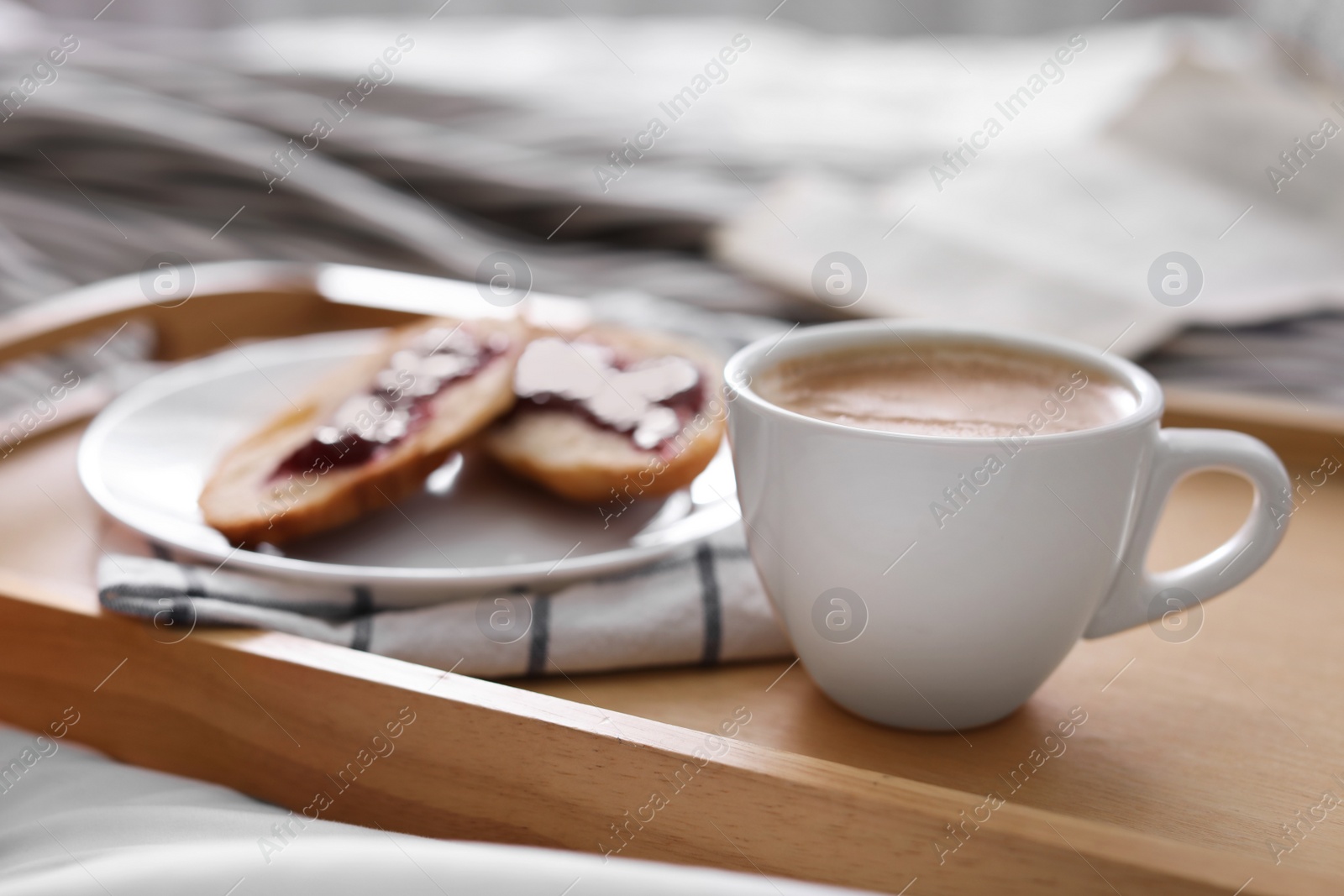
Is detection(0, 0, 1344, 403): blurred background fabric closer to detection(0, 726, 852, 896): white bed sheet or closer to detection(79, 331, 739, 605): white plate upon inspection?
detection(79, 331, 739, 605): white plate

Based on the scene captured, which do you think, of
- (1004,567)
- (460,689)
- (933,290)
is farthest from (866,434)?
(933,290)

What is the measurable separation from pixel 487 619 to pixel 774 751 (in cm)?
16

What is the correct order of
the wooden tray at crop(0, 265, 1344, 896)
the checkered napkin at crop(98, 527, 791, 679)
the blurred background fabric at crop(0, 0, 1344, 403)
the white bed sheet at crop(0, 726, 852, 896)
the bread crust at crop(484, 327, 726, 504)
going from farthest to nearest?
the blurred background fabric at crop(0, 0, 1344, 403)
the bread crust at crop(484, 327, 726, 504)
the checkered napkin at crop(98, 527, 791, 679)
the wooden tray at crop(0, 265, 1344, 896)
the white bed sheet at crop(0, 726, 852, 896)

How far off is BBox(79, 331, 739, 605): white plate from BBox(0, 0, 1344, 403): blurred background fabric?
39cm

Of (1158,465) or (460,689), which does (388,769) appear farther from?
(1158,465)

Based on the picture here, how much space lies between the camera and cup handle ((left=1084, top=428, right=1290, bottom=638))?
0.43 metres

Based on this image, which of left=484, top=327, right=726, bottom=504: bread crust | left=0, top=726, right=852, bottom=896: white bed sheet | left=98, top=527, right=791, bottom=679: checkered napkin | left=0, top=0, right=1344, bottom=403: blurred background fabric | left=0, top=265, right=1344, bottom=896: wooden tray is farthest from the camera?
left=0, top=0, right=1344, bottom=403: blurred background fabric

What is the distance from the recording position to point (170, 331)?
937 millimetres

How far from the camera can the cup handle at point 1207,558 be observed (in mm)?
434

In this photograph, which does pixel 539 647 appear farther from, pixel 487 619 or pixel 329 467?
pixel 329 467

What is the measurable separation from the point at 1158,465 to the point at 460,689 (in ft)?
0.94

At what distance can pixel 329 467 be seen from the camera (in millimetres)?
580

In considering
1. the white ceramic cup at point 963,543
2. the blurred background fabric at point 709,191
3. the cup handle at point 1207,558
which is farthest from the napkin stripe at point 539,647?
the blurred background fabric at point 709,191

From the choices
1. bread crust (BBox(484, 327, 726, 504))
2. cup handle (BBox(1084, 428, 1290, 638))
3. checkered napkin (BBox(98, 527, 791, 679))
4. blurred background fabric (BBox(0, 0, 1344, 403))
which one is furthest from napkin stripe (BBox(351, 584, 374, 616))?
blurred background fabric (BBox(0, 0, 1344, 403))
